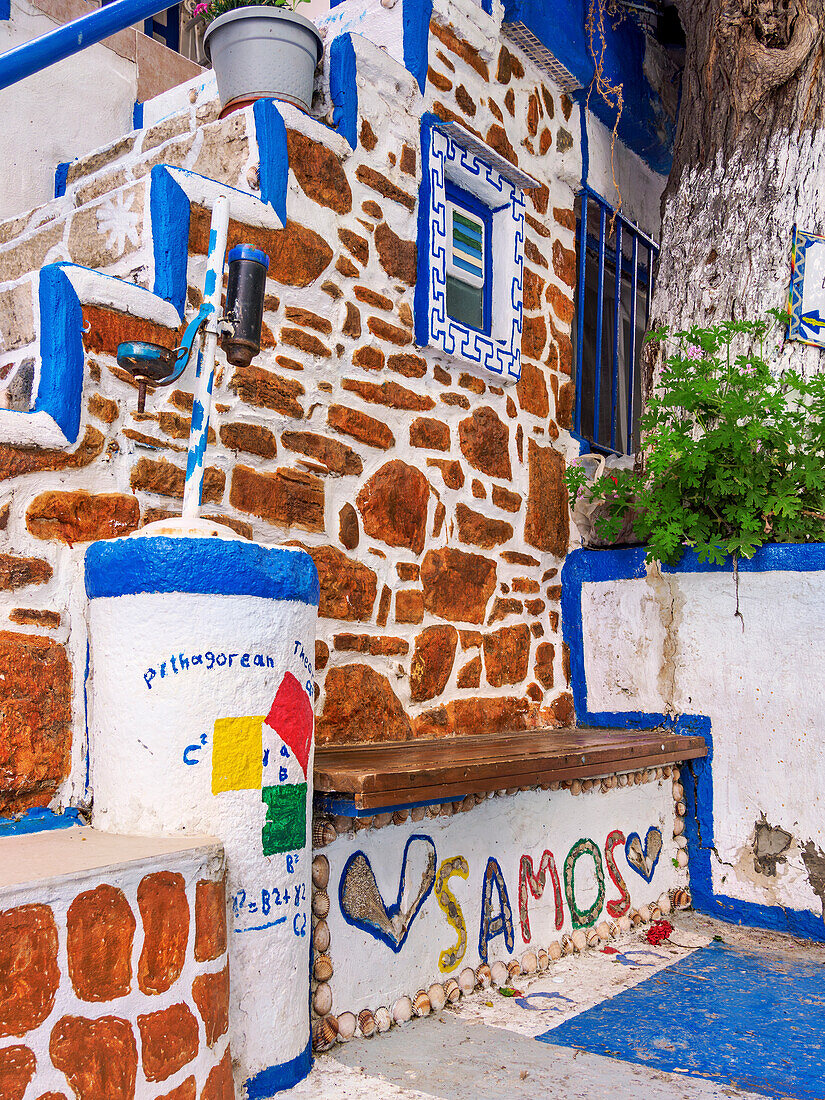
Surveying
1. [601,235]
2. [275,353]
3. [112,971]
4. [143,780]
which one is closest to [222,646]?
[143,780]

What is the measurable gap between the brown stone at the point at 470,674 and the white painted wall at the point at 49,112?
242 cm

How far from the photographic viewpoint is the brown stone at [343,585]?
270 cm

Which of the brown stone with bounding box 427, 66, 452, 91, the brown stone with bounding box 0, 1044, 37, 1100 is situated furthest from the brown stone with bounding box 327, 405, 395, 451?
the brown stone with bounding box 0, 1044, 37, 1100

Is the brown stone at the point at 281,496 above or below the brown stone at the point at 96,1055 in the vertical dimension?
above

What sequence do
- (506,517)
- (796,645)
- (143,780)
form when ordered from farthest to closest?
(506,517) → (796,645) → (143,780)

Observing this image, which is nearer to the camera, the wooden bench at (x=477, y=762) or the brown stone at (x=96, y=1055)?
the brown stone at (x=96, y=1055)

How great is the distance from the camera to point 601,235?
4.37m

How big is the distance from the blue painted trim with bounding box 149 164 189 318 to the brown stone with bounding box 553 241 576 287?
2.14 m

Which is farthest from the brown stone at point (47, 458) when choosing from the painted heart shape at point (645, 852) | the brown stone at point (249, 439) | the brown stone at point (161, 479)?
the painted heart shape at point (645, 852)

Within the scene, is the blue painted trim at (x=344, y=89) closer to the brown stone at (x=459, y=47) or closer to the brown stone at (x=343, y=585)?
the brown stone at (x=459, y=47)

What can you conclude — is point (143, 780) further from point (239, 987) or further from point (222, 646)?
point (239, 987)

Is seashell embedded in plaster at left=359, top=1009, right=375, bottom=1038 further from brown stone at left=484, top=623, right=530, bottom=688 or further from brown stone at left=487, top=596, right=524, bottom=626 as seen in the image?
brown stone at left=487, top=596, right=524, bottom=626

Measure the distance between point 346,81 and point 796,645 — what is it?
2392 mm

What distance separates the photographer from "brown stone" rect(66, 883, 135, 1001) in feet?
4.70
